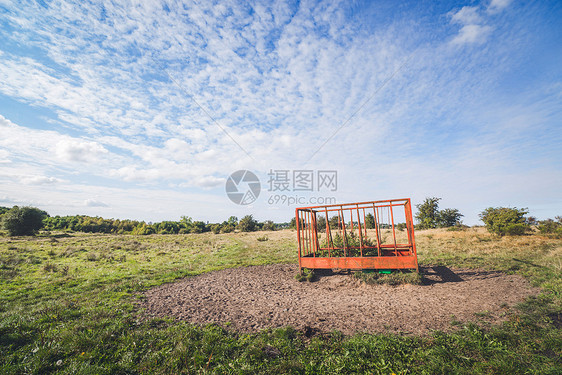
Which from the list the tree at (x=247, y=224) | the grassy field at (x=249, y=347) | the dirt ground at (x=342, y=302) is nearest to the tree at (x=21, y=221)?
the tree at (x=247, y=224)

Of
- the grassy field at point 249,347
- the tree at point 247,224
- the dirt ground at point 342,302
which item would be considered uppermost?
the tree at point 247,224

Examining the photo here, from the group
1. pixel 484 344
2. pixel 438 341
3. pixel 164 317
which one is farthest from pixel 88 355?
pixel 484 344

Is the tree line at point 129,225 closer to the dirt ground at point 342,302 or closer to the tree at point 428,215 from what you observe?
the tree at point 428,215

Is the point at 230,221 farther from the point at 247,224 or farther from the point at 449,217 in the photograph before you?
the point at 449,217

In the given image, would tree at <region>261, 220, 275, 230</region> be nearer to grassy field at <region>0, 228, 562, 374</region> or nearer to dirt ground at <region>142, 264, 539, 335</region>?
dirt ground at <region>142, 264, 539, 335</region>

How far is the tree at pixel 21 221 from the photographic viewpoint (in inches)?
1487

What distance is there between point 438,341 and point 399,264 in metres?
4.19

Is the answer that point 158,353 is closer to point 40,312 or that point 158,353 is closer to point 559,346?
point 40,312

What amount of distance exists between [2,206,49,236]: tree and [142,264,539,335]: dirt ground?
164 ft

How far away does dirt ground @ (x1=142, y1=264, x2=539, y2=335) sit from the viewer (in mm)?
5289

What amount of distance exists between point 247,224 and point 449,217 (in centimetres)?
4394

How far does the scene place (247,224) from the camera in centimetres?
5691

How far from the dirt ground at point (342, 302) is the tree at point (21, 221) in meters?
50.0

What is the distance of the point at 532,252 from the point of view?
505 inches
